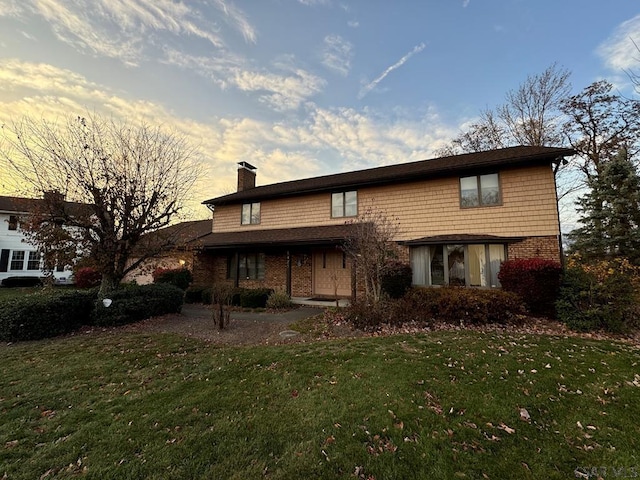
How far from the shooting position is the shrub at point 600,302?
292 inches

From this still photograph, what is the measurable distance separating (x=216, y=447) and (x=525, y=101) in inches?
1018

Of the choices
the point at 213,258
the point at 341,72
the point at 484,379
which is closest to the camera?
the point at 484,379

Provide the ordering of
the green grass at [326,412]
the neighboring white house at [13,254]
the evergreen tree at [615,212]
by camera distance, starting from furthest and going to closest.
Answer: the neighboring white house at [13,254]
the evergreen tree at [615,212]
the green grass at [326,412]

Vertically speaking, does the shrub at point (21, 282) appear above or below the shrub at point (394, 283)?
below

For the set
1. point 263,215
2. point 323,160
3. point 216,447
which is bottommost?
point 216,447

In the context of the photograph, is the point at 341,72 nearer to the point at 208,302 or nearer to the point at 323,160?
the point at 323,160

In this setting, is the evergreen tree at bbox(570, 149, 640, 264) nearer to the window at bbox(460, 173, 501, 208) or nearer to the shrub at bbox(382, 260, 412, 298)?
the window at bbox(460, 173, 501, 208)

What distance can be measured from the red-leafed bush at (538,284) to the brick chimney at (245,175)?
16118mm

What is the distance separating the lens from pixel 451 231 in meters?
11.9

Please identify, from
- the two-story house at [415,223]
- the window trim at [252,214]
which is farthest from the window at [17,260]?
the window trim at [252,214]

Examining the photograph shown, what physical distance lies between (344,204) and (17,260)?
2760cm

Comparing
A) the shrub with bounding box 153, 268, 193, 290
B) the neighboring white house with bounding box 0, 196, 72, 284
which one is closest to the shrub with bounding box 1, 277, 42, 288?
the neighboring white house with bounding box 0, 196, 72, 284

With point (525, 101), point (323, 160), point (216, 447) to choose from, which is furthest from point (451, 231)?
point (525, 101)

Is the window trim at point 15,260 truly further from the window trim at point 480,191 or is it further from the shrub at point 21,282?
the window trim at point 480,191
